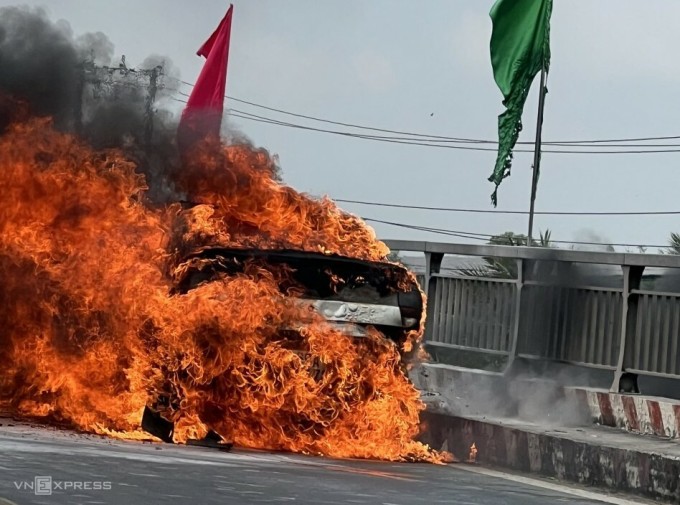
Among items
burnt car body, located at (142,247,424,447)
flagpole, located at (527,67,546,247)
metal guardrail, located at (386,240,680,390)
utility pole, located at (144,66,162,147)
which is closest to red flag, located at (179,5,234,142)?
flagpole, located at (527,67,546,247)

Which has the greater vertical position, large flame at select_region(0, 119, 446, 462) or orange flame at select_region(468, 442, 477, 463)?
large flame at select_region(0, 119, 446, 462)

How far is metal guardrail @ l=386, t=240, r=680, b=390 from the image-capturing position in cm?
1223

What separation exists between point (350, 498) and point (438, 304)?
24.9 ft

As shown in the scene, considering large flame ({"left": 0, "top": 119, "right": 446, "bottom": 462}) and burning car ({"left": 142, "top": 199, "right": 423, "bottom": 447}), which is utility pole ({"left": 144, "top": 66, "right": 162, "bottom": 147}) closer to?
large flame ({"left": 0, "top": 119, "right": 446, "bottom": 462})

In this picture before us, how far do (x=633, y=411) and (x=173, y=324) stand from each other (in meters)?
3.96

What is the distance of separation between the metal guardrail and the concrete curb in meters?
0.88

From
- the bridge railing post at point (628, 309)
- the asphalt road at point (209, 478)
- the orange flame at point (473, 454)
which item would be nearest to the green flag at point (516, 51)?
the bridge railing post at point (628, 309)

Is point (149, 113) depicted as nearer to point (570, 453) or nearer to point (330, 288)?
point (330, 288)

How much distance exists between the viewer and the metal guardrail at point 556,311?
40.1 ft

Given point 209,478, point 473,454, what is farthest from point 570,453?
point 209,478

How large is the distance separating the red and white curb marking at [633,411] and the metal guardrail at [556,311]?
22 centimetres

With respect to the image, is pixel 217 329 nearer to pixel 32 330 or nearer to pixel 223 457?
pixel 223 457

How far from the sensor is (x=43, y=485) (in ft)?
26.1

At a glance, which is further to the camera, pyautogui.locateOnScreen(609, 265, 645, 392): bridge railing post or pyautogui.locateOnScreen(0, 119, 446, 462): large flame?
pyautogui.locateOnScreen(609, 265, 645, 392): bridge railing post
